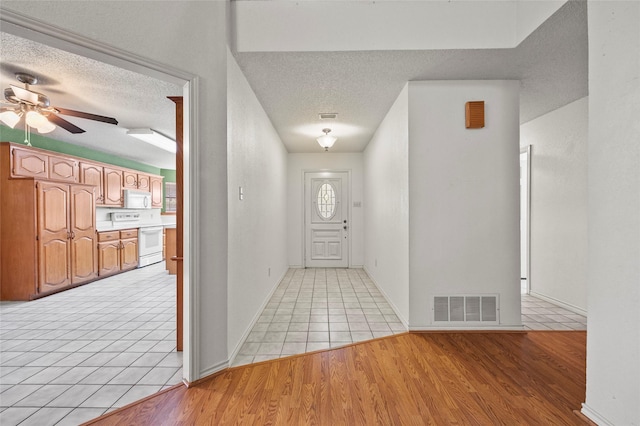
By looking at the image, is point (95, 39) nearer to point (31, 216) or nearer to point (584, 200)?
point (31, 216)

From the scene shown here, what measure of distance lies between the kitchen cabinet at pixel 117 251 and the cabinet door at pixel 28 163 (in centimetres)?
147

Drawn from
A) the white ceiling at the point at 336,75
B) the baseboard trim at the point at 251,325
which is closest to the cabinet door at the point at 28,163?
the white ceiling at the point at 336,75

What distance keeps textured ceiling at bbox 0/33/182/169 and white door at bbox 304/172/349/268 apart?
2.91 meters

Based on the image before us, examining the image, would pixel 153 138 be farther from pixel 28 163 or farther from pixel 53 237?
pixel 53 237

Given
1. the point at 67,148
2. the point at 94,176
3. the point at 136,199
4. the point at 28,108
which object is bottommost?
the point at 136,199

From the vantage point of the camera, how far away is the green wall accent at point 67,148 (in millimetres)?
4254

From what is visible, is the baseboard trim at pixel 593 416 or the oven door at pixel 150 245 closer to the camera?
the baseboard trim at pixel 593 416

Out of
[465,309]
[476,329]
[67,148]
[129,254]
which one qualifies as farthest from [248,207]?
[129,254]

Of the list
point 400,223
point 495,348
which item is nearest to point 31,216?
point 400,223

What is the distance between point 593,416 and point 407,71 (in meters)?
2.77

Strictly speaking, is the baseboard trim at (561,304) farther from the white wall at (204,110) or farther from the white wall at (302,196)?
the white wall at (204,110)

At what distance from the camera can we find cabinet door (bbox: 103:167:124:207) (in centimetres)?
565

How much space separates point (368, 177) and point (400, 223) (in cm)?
239

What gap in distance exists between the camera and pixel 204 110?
208 centimetres
